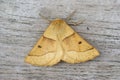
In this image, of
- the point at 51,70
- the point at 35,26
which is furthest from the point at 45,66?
the point at 35,26

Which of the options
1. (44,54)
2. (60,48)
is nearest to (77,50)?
(60,48)

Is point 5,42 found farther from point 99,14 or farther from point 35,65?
point 99,14

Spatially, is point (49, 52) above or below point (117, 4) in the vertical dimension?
below
